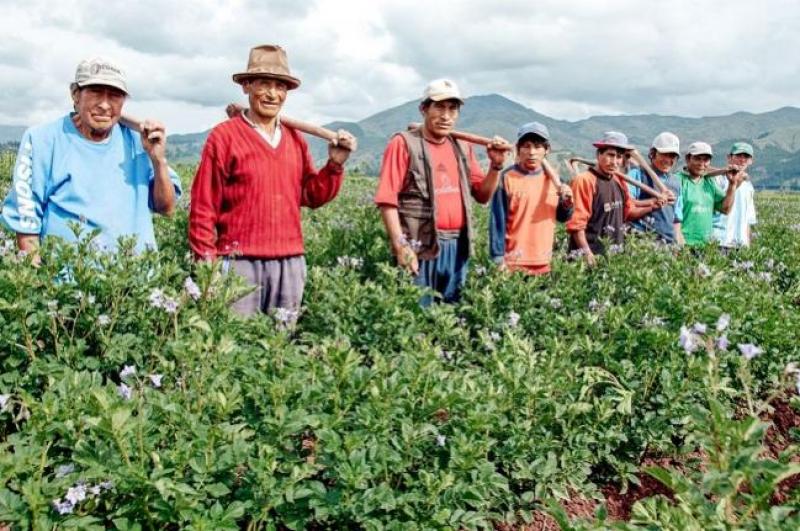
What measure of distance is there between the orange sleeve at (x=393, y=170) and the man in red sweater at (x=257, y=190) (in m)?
0.53

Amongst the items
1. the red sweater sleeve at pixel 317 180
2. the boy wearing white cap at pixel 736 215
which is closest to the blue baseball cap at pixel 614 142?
the boy wearing white cap at pixel 736 215

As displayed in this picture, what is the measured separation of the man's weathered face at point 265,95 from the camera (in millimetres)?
4043

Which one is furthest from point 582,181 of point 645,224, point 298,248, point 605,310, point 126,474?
point 126,474

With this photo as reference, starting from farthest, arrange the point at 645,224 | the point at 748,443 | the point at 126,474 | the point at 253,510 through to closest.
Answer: the point at 645,224
the point at 253,510
the point at 126,474
the point at 748,443

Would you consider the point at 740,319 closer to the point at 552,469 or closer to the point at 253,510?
the point at 552,469

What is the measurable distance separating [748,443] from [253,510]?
1.58m

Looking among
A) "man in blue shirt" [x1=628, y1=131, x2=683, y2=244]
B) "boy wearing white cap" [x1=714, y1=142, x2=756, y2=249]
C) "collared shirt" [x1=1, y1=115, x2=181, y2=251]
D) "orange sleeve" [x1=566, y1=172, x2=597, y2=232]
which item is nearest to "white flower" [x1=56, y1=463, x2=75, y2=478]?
"collared shirt" [x1=1, y1=115, x2=181, y2=251]

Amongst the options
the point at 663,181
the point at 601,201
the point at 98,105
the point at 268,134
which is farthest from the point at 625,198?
the point at 98,105

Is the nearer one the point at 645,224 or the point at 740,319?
the point at 740,319

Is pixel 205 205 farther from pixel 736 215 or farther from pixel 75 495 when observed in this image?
pixel 736 215

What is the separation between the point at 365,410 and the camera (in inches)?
99.0

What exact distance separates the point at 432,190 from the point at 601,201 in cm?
184

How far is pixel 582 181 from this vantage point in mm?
5742

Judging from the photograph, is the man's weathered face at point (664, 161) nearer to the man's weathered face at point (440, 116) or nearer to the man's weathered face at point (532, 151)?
the man's weathered face at point (532, 151)
